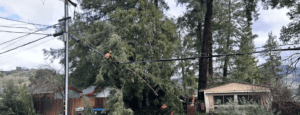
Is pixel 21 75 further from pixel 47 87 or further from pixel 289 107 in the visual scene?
pixel 289 107

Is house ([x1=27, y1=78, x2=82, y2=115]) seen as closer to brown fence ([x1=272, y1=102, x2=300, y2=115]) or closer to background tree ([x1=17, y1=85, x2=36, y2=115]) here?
background tree ([x1=17, y1=85, x2=36, y2=115])

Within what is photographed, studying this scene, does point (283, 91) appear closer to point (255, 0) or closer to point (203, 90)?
point (255, 0)

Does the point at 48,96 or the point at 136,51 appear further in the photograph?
the point at 48,96

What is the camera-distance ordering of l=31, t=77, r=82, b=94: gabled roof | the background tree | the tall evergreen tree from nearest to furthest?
the tall evergreen tree, the background tree, l=31, t=77, r=82, b=94: gabled roof

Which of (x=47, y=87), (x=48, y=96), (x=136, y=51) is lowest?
(x=48, y=96)

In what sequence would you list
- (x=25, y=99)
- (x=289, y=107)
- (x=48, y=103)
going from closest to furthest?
(x=289, y=107), (x=25, y=99), (x=48, y=103)

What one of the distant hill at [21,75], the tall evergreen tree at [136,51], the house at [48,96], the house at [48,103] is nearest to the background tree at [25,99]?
the house at [48,96]

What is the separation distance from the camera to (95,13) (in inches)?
702

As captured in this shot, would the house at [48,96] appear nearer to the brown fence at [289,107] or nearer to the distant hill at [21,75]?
the distant hill at [21,75]

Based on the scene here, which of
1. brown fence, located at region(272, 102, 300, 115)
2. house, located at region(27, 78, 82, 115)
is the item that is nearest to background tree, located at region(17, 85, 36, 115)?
house, located at region(27, 78, 82, 115)

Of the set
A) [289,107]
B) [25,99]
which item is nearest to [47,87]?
[25,99]

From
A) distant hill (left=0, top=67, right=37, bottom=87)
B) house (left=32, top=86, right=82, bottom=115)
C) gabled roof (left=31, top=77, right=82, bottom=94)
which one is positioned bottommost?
house (left=32, top=86, right=82, bottom=115)

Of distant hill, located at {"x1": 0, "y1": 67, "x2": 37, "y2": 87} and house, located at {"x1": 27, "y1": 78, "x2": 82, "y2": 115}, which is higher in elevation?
distant hill, located at {"x1": 0, "y1": 67, "x2": 37, "y2": 87}

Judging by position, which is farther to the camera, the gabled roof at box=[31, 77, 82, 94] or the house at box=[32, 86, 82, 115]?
the house at box=[32, 86, 82, 115]
